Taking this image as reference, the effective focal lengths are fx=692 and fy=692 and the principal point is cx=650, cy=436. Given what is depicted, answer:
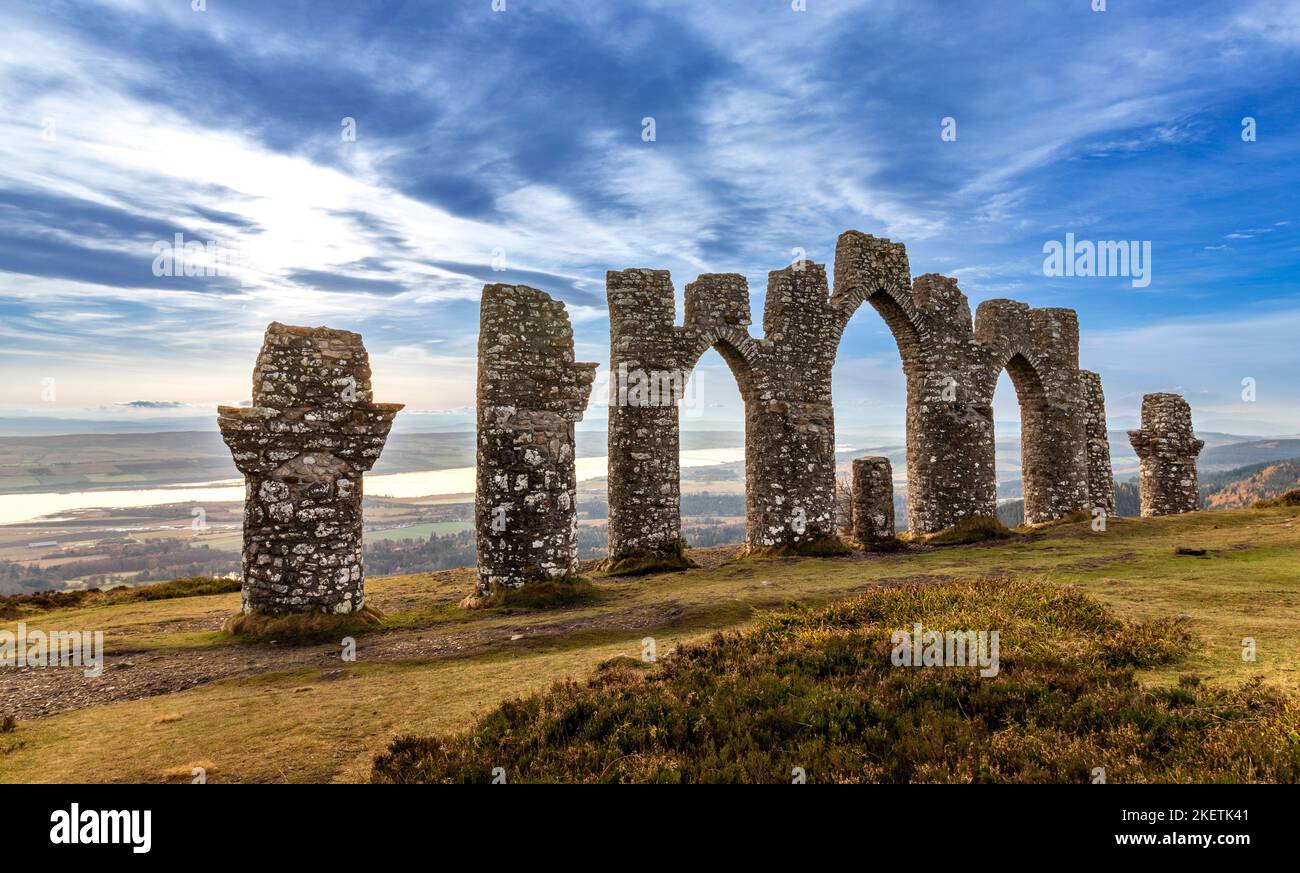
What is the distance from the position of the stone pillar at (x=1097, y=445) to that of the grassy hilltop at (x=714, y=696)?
68.1 ft

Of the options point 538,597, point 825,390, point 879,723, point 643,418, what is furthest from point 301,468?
point 825,390

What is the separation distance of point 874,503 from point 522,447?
1503 centimetres

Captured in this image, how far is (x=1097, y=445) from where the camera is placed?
35875 mm

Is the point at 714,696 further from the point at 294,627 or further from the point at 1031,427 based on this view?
the point at 1031,427

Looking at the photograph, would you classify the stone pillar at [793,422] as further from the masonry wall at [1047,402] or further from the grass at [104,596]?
the grass at [104,596]

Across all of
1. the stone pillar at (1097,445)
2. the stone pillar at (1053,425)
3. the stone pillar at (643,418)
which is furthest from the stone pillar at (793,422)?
the stone pillar at (1097,445)

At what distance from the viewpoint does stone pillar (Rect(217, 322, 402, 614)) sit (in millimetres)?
15164

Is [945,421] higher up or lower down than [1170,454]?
higher up

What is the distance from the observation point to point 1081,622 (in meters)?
11.2
